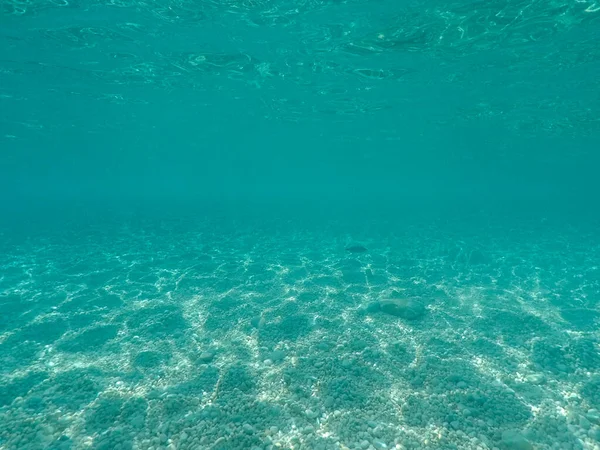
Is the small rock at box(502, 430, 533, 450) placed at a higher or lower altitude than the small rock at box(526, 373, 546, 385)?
higher

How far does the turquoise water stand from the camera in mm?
6824

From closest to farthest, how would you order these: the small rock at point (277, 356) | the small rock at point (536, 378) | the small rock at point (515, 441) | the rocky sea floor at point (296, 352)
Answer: the small rock at point (515, 441)
the rocky sea floor at point (296, 352)
the small rock at point (536, 378)
the small rock at point (277, 356)

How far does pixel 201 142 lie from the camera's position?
59.3 meters

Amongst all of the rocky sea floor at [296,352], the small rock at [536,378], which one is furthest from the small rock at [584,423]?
the small rock at [536,378]

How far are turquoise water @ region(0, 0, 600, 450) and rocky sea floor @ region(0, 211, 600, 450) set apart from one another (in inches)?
2.6

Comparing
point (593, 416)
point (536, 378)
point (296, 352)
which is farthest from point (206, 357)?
point (593, 416)

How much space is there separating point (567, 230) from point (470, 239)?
11.3m

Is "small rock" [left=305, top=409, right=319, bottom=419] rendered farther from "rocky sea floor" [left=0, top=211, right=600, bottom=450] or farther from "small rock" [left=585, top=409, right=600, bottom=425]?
"small rock" [left=585, top=409, right=600, bottom=425]

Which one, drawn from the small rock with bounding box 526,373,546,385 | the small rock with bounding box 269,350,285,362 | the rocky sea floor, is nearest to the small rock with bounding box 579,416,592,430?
the rocky sea floor

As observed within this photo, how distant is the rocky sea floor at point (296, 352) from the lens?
21.2 feet

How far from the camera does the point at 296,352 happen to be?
29.3 ft

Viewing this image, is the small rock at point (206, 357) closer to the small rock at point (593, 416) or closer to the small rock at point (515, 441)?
the small rock at point (515, 441)

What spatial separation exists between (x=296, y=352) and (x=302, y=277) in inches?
223

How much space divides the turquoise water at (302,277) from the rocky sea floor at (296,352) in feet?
0.21
